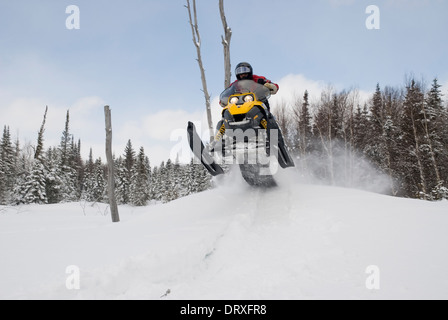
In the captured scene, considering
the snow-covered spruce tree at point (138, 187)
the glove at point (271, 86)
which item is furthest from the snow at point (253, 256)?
the snow-covered spruce tree at point (138, 187)

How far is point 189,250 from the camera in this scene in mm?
2664

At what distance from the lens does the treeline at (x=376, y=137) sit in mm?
14188

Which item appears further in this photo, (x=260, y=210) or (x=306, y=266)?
(x=260, y=210)

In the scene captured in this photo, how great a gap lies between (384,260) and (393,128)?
20.2 metres

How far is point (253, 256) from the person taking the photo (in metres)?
2.54

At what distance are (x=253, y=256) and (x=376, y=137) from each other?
19377 mm

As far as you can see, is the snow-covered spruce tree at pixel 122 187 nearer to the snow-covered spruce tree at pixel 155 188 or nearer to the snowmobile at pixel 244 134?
the snow-covered spruce tree at pixel 155 188

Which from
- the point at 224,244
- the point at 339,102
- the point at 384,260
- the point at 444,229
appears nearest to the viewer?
the point at 384,260

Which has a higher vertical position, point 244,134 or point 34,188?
point 244,134

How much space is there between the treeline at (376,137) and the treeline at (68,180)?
9.57 m

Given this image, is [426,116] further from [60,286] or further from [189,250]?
[60,286]

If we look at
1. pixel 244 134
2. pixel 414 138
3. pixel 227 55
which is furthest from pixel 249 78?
pixel 414 138

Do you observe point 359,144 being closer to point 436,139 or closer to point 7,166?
point 436,139
